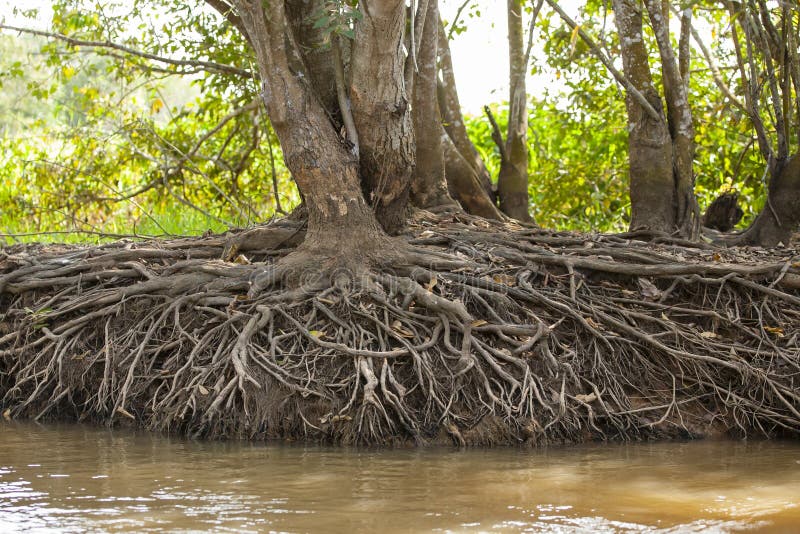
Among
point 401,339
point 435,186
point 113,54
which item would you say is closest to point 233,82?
point 113,54

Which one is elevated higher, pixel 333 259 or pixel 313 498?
pixel 333 259

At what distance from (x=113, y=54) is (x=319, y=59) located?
530 centimetres

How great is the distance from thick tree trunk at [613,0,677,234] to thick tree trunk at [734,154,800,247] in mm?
836

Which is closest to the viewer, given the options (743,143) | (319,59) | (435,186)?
(319,59)

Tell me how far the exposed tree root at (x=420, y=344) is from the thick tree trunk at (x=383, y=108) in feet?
1.32

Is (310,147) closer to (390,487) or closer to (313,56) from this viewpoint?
(313,56)

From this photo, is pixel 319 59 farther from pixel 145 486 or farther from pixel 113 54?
pixel 113 54

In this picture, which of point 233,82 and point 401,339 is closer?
point 401,339

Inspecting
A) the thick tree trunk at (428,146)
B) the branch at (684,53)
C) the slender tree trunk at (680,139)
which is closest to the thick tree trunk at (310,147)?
the thick tree trunk at (428,146)

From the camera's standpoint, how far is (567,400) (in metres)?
5.75

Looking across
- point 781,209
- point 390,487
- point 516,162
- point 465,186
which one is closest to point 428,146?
point 465,186

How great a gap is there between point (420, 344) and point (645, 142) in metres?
3.80

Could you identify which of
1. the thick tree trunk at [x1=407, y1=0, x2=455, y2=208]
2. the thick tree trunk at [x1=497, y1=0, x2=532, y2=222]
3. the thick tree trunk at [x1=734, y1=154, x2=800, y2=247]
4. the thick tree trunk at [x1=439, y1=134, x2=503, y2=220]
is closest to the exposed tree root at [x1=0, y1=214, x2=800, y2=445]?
the thick tree trunk at [x1=407, y1=0, x2=455, y2=208]

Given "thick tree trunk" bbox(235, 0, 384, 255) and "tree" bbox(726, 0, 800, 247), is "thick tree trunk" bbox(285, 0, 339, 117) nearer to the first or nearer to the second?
"thick tree trunk" bbox(235, 0, 384, 255)
